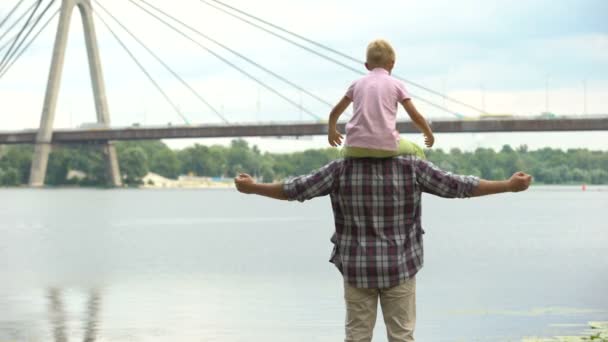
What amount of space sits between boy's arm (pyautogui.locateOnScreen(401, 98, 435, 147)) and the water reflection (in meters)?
5.23

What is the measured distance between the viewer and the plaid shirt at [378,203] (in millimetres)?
4355

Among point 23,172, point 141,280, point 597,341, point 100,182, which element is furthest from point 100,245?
point 23,172

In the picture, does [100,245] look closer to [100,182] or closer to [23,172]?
[100,182]

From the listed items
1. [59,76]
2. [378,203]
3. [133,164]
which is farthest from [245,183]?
[133,164]

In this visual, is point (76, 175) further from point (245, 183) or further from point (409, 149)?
point (409, 149)

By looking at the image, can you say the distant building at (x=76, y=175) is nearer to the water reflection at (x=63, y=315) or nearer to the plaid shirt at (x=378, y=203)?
the water reflection at (x=63, y=315)

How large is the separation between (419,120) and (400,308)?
0.75 meters

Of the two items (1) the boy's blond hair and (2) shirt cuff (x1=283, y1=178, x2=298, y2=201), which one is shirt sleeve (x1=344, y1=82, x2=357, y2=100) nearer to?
(1) the boy's blond hair

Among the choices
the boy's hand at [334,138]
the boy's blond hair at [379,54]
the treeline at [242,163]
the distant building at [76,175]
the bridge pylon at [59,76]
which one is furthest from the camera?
the distant building at [76,175]

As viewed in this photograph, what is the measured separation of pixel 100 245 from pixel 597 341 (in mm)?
21255

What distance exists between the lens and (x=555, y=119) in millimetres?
78875

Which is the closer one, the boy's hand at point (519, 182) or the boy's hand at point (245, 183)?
the boy's hand at point (519, 182)

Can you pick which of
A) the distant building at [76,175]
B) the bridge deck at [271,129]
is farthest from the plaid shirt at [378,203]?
the distant building at [76,175]

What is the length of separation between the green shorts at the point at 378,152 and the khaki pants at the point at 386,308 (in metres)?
0.50
